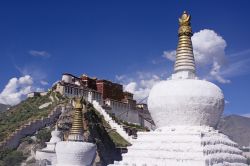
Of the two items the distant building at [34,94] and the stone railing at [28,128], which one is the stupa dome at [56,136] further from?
the distant building at [34,94]

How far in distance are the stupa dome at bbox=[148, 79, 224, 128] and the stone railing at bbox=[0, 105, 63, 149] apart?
103ft

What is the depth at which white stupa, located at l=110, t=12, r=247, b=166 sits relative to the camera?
694 inches

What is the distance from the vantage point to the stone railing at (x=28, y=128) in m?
47.3

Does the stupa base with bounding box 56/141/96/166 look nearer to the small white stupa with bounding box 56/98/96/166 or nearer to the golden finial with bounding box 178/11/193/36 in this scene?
the small white stupa with bounding box 56/98/96/166

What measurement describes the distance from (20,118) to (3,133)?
6.35 metres

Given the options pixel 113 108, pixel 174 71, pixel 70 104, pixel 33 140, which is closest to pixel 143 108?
pixel 113 108

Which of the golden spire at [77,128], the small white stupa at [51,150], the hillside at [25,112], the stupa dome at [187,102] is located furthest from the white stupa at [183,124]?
the hillside at [25,112]

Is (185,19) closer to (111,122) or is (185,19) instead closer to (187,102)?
(187,102)

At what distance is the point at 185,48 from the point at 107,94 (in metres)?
49.2

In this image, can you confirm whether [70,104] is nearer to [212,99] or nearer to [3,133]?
[3,133]

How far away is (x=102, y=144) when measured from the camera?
54.2 m

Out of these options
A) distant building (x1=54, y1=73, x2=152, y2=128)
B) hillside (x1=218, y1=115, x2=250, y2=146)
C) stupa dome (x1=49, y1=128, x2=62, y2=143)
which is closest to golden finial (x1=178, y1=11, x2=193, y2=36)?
stupa dome (x1=49, y1=128, x2=62, y2=143)

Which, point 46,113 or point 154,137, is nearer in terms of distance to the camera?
point 154,137

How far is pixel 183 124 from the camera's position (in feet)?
62.4
